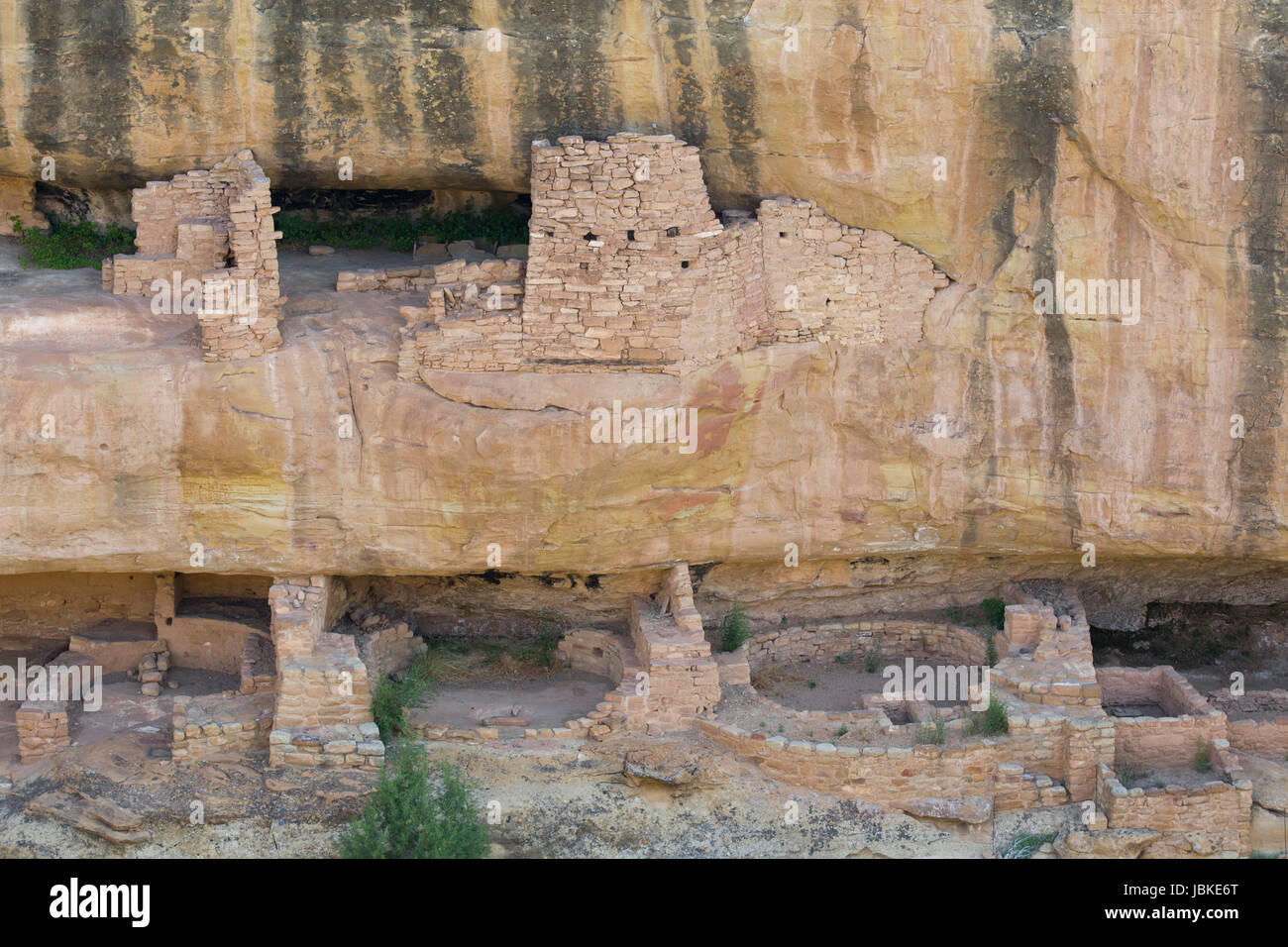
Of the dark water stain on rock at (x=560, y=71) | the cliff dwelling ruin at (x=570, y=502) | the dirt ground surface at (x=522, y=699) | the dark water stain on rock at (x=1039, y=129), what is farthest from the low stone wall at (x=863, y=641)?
the dark water stain on rock at (x=560, y=71)

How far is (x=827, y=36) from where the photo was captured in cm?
1599

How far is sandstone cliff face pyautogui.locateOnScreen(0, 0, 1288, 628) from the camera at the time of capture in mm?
16047

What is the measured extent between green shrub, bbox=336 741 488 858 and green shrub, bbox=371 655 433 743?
0.74m

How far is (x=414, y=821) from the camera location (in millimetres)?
15812

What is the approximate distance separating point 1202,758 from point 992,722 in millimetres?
1919

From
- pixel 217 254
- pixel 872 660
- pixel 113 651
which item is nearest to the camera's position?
pixel 217 254

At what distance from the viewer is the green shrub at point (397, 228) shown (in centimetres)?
1845

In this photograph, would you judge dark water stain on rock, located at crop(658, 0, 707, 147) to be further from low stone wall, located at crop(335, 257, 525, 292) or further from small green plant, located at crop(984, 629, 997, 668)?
small green plant, located at crop(984, 629, 997, 668)

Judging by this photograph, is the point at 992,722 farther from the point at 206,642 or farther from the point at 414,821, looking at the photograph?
the point at 206,642

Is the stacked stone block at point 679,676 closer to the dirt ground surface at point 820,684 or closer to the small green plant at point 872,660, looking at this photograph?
the dirt ground surface at point 820,684

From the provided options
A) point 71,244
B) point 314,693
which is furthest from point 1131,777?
point 71,244

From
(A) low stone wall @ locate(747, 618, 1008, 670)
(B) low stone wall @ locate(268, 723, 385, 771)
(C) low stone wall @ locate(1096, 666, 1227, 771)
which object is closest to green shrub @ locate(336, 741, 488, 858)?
(B) low stone wall @ locate(268, 723, 385, 771)

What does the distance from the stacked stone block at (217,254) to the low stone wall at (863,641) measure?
18.9 ft

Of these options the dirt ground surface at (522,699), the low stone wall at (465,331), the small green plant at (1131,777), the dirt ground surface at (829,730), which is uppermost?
the low stone wall at (465,331)
